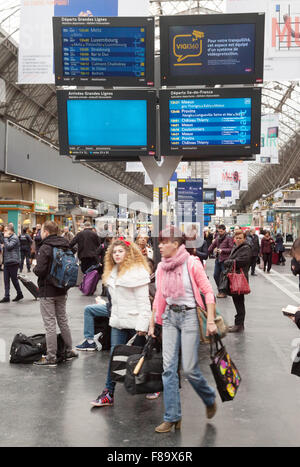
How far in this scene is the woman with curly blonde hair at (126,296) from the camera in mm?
4805

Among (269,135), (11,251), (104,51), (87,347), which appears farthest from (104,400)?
(269,135)

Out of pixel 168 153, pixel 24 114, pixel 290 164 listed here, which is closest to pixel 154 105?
pixel 168 153

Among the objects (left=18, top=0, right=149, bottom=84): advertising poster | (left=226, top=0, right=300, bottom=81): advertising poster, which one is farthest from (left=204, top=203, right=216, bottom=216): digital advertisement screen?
(left=18, top=0, right=149, bottom=84): advertising poster

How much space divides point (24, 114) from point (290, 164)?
82.2 feet

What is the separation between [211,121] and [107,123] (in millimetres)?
1548

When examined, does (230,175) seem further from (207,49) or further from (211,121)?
(207,49)

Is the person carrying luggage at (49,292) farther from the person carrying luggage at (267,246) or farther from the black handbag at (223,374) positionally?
the person carrying luggage at (267,246)

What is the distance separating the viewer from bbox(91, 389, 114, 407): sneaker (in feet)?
15.6

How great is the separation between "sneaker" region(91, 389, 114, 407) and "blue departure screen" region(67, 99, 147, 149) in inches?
151

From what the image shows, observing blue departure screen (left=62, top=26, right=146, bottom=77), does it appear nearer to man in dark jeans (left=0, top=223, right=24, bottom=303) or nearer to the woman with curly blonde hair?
the woman with curly blonde hair

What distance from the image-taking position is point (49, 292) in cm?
615

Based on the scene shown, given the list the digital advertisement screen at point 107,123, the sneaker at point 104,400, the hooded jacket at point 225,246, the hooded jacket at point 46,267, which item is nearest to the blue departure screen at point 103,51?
the digital advertisement screen at point 107,123

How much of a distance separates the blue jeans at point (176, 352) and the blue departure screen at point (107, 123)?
377 centimetres
